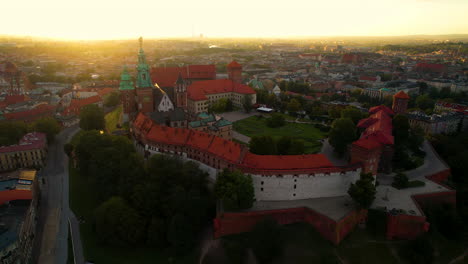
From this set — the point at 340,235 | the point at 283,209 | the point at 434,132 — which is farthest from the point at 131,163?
the point at 434,132

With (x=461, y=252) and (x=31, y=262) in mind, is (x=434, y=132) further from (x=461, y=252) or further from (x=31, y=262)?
(x=31, y=262)

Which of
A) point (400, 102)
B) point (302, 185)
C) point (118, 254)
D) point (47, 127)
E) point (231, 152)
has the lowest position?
point (118, 254)

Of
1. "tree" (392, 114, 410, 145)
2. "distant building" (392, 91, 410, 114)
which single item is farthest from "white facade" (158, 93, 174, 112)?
"distant building" (392, 91, 410, 114)

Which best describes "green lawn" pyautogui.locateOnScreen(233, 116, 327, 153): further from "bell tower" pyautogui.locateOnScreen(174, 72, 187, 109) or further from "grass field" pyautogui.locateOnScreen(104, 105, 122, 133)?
"grass field" pyautogui.locateOnScreen(104, 105, 122, 133)

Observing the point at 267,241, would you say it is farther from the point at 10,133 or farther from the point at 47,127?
the point at 10,133

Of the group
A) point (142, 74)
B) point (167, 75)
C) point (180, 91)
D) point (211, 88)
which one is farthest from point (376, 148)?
point (167, 75)

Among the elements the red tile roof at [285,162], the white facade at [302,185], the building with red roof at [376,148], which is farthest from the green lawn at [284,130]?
the red tile roof at [285,162]

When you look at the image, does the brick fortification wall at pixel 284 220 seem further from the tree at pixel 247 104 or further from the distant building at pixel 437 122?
the tree at pixel 247 104
